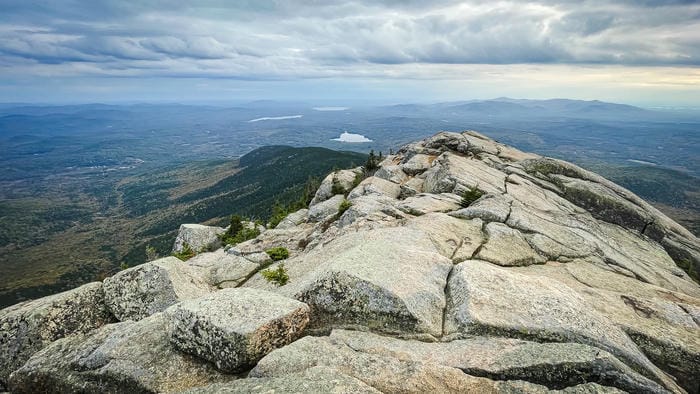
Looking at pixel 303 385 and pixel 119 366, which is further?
pixel 119 366

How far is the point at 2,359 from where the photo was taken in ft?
48.6

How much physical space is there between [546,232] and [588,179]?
22047 millimetres

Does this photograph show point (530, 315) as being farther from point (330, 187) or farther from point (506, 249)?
point (330, 187)

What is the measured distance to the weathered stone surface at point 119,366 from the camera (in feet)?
37.5

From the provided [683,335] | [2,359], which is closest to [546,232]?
[683,335]

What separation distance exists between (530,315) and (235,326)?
10.3 meters

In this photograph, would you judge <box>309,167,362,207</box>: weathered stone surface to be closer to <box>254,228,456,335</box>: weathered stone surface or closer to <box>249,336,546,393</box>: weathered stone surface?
<box>254,228,456,335</box>: weathered stone surface

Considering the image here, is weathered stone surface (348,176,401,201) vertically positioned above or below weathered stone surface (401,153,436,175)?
below

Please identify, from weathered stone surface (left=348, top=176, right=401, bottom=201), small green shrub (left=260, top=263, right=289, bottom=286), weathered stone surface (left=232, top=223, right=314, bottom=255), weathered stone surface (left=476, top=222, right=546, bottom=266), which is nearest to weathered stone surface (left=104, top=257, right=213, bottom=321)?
small green shrub (left=260, top=263, right=289, bottom=286)

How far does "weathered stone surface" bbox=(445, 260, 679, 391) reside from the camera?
→ 1198cm

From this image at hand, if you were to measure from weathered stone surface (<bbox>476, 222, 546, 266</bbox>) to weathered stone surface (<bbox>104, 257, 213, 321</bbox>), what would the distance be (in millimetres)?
15981

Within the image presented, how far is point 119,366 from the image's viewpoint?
11.8 meters

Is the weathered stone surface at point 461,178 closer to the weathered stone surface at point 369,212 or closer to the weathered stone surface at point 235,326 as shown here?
the weathered stone surface at point 369,212

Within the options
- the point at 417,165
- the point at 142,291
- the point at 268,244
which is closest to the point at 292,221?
the point at 268,244
